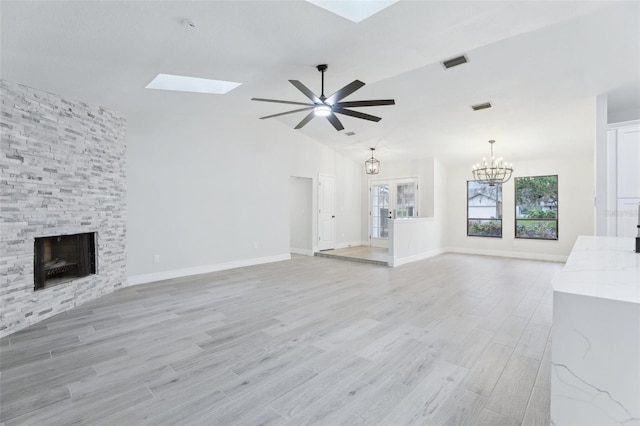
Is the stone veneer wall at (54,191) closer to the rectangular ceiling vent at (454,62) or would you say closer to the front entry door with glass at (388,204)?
the rectangular ceiling vent at (454,62)

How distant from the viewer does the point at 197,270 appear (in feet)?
19.5

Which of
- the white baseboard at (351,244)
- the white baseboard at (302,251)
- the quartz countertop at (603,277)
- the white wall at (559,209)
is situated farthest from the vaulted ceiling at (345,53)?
the white baseboard at (351,244)

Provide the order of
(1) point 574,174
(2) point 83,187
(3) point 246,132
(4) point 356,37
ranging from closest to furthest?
(4) point 356,37
(2) point 83,187
(3) point 246,132
(1) point 574,174

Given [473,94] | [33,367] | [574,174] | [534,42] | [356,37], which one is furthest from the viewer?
[574,174]

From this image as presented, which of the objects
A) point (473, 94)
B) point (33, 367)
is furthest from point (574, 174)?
point (33, 367)

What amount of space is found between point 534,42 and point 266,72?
10.6 feet

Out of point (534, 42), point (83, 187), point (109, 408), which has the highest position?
point (534, 42)

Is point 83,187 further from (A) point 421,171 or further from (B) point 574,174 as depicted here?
(B) point 574,174

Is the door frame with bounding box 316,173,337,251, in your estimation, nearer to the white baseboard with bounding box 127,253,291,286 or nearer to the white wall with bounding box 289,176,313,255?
the white wall with bounding box 289,176,313,255

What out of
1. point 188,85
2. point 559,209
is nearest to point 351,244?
point 559,209

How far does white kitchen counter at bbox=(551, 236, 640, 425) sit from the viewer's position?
1035 mm

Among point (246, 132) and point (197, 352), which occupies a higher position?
point (246, 132)

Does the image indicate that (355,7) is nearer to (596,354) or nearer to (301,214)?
(596,354)

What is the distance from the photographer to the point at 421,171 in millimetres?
8539
